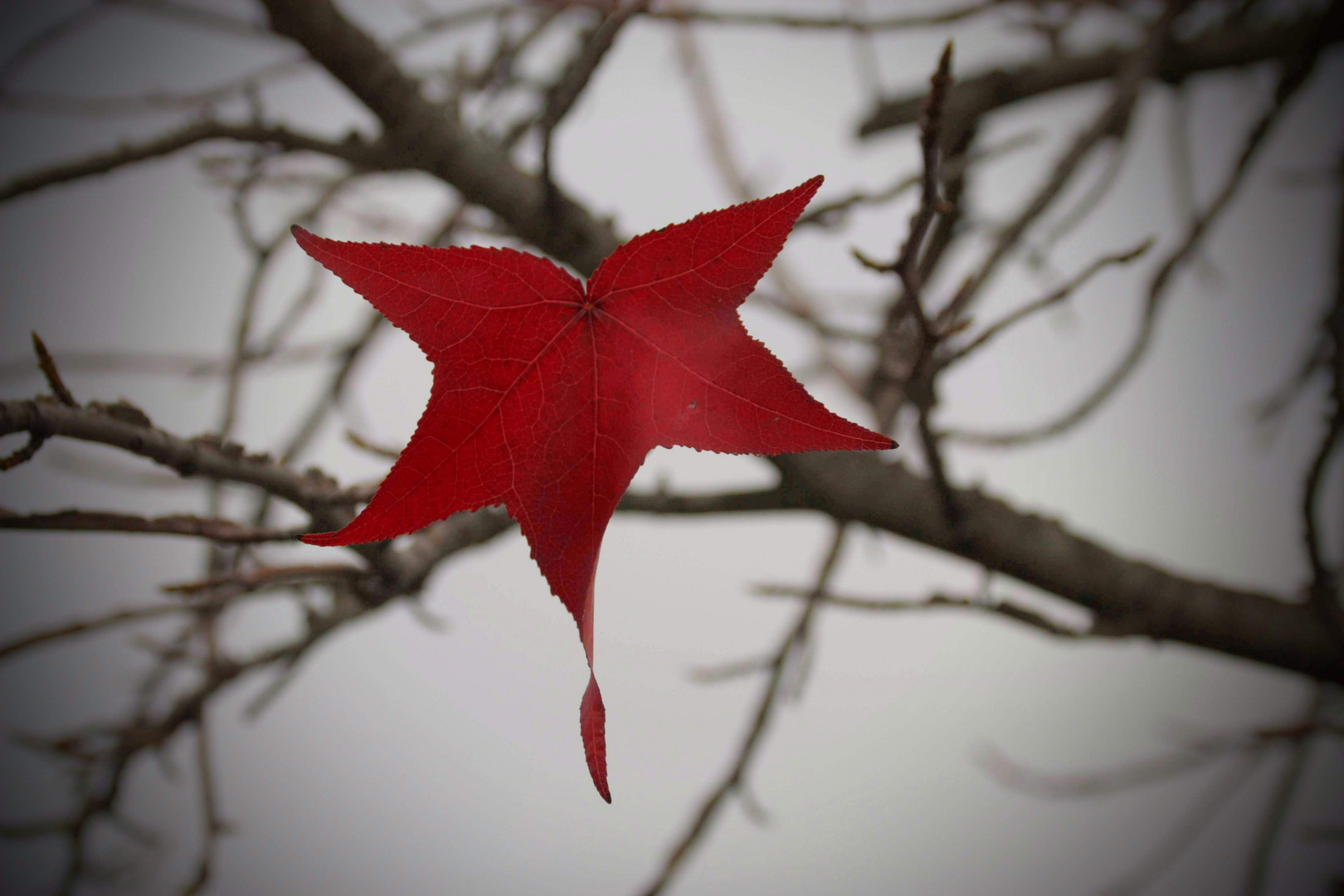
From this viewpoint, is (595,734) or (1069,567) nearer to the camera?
(595,734)

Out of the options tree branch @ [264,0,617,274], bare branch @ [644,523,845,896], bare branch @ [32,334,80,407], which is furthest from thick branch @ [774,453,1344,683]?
bare branch @ [32,334,80,407]

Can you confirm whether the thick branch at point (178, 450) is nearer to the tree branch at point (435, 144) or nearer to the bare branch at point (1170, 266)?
the tree branch at point (435, 144)

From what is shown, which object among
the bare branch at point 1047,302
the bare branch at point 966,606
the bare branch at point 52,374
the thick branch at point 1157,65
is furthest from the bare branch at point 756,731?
the thick branch at point 1157,65

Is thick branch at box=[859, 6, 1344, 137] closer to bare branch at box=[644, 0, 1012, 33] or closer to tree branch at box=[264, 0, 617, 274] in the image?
bare branch at box=[644, 0, 1012, 33]

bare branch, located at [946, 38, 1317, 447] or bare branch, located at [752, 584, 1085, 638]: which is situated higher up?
bare branch, located at [946, 38, 1317, 447]

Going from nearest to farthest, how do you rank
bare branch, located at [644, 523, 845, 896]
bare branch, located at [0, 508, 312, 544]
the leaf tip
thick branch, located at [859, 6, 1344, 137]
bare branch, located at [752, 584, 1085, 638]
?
the leaf tip → bare branch, located at [0, 508, 312, 544] → bare branch, located at [752, 584, 1085, 638] → bare branch, located at [644, 523, 845, 896] → thick branch, located at [859, 6, 1344, 137]

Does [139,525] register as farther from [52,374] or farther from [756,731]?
[756,731]

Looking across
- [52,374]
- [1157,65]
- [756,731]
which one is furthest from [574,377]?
[1157,65]
